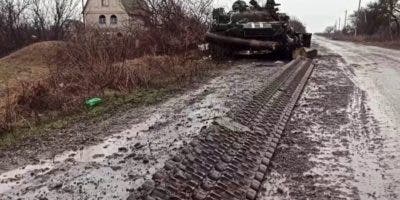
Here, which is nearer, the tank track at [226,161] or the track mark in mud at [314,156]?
the tank track at [226,161]

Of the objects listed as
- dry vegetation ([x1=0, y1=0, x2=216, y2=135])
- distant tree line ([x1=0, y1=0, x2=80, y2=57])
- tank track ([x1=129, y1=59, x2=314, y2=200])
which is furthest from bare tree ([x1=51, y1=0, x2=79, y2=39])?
tank track ([x1=129, y1=59, x2=314, y2=200])

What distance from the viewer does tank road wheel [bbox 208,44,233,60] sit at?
1602 centimetres

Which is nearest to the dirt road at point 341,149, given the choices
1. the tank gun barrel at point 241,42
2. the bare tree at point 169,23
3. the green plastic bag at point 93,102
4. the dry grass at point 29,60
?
the green plastic bag at point 93,102

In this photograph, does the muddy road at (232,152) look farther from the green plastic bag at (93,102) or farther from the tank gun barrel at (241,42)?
the tank gun barrel at (241,42)

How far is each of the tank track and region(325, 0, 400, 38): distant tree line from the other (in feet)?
153

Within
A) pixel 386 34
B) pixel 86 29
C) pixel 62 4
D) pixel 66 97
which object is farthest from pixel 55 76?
pixel 386 34

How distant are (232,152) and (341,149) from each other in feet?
4.08

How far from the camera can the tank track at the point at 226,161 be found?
158 inches

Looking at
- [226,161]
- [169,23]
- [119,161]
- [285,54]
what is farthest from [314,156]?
[169,23]

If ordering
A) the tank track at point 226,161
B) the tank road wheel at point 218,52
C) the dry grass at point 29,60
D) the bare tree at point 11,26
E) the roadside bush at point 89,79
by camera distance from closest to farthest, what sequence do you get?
the tank track at point 226,161, the roadside bush at point 89,79, the tank road wheel at point 218,52, the dry grass at point 29,60, the bare tree at point 11,26

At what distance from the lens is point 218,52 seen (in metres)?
16.1

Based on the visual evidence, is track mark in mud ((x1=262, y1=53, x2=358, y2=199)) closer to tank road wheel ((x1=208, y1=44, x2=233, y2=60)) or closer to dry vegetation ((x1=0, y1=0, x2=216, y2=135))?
dry vegetation ((x1=0, y1=0, x2=216, y2=135))

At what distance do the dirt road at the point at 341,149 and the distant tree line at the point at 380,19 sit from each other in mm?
44249

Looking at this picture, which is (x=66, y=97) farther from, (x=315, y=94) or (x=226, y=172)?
(x=226, y=172)
